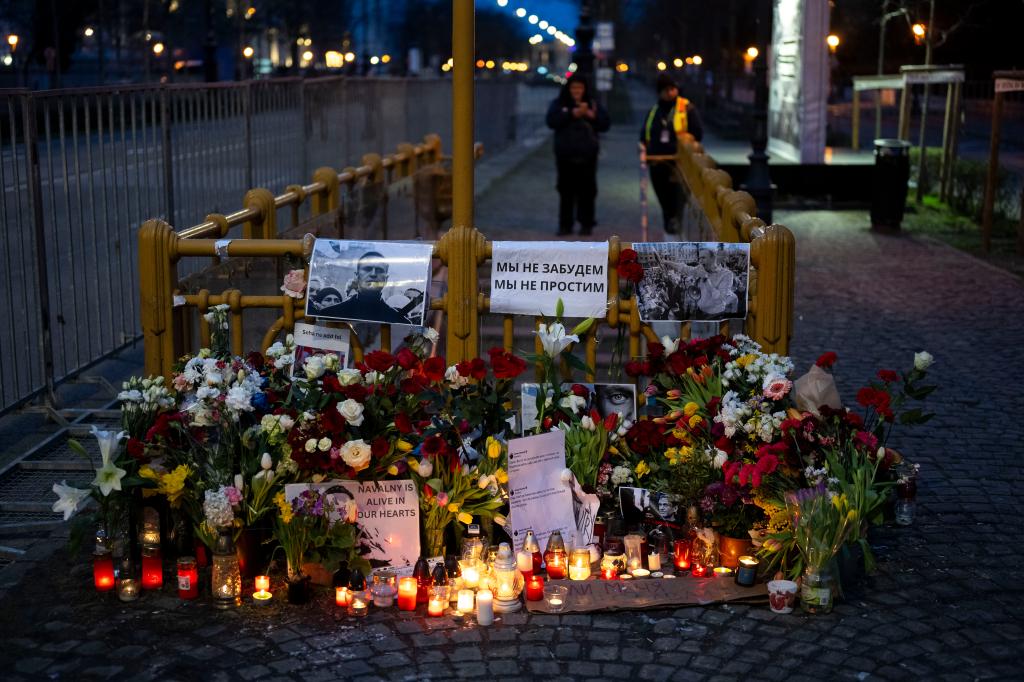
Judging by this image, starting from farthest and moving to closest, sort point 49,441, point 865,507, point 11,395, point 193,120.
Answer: point 193,120, point 11,395, point 49,441, point 865,507

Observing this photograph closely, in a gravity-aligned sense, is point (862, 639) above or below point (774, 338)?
below

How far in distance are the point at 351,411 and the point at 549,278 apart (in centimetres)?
124

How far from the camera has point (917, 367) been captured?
6.22m

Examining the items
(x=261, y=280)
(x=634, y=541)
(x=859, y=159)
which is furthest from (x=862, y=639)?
(x=859, y=159)

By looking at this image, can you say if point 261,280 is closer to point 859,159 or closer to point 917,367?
point 917,367

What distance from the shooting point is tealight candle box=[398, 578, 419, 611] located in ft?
18.3

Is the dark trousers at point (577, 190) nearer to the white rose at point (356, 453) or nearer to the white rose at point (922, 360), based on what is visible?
the white rose at point (922, 360)

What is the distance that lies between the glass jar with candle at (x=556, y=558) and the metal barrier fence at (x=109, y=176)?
3.72 meters

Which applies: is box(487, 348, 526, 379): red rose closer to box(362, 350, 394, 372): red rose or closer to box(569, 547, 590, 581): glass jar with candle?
box(362, 350, 394, 372): red rose

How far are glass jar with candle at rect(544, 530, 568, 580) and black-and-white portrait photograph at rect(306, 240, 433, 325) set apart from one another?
1.23 m

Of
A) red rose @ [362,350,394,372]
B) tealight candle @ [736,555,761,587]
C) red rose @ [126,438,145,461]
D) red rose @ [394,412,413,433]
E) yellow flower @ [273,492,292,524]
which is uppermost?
red rose @ [362,350,394,372]

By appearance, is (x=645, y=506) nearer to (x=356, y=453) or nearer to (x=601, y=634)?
(x=601, y=634)

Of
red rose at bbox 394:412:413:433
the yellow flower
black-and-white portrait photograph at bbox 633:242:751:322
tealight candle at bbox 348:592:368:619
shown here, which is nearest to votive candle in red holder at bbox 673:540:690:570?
black-and-white portrait photograph at bbox 633:242:751:322

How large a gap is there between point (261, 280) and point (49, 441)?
1578 millimetres
